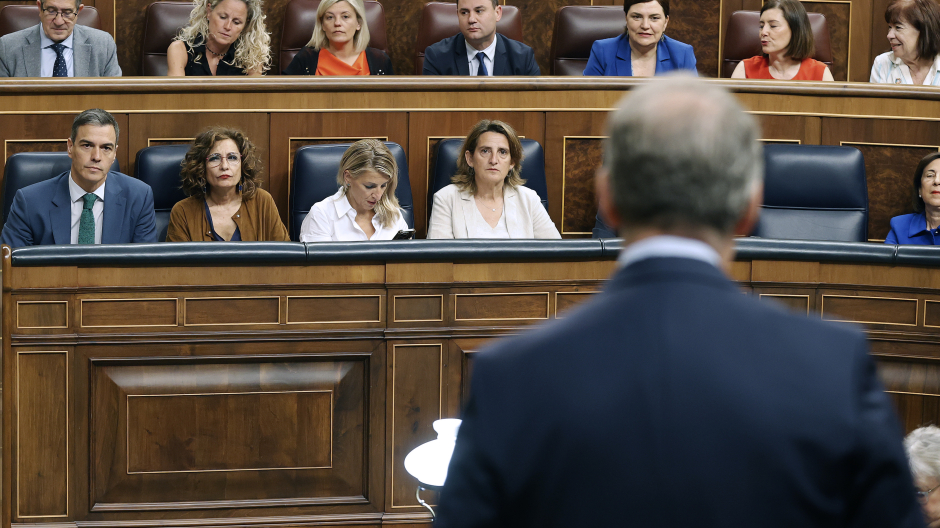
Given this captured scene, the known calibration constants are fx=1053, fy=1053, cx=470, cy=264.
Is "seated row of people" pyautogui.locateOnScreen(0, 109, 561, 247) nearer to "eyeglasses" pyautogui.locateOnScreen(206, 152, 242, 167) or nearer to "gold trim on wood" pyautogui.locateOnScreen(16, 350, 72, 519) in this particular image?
"eyeglasses" pyautogui.locateOnScreen(206, 152, 242, 167)

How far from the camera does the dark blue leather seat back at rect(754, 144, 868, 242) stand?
2.92 metres

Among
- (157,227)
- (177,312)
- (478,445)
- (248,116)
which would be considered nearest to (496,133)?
(248,116)

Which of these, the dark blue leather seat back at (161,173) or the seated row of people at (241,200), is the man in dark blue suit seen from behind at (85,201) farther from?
the dark blue leather seat back at (161,173)

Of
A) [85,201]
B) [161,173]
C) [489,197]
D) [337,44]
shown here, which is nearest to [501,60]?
[337,44]

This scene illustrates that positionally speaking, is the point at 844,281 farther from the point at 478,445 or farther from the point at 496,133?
the point at 478,445

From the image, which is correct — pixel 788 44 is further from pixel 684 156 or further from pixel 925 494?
pixel 684 156

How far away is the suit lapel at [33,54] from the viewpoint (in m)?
3.21

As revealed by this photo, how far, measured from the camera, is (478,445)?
651 millimetres

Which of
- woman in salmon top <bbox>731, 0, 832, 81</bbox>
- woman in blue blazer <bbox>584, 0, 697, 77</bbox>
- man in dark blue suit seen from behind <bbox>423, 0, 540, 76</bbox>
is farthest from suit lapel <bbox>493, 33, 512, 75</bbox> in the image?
woman in salmon top <bbox>731, 0, 832, 81</bbox>

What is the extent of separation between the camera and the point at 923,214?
2875 millimetres

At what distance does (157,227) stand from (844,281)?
1.76 meters

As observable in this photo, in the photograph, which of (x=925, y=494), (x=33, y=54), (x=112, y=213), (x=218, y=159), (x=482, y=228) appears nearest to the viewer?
(x=925, y=494)

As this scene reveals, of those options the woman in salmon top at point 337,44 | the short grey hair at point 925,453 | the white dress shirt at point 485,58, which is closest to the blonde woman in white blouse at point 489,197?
the white dress shirt at point 485,58

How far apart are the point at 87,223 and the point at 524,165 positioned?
117cm
